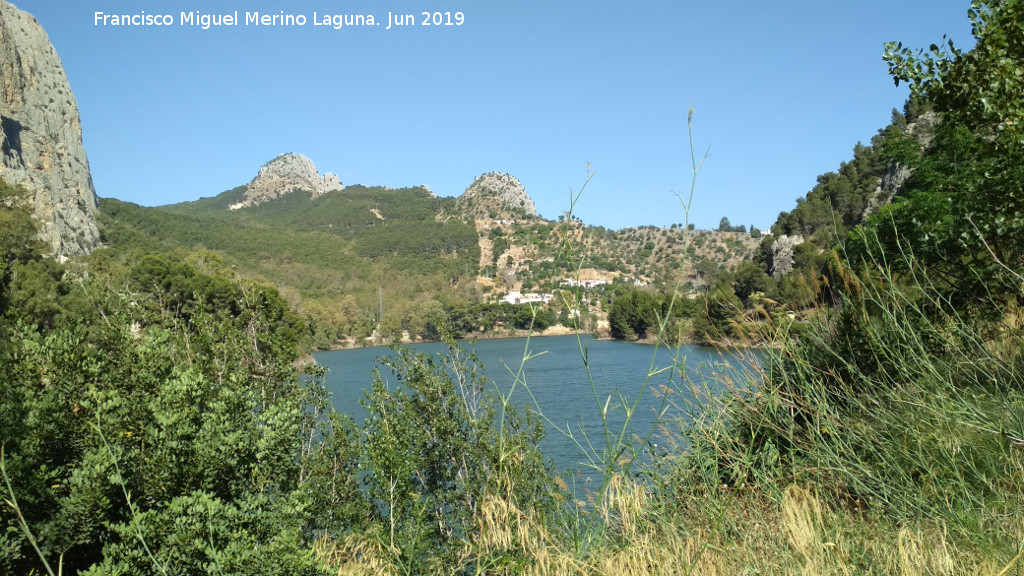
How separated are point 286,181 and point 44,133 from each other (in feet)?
421

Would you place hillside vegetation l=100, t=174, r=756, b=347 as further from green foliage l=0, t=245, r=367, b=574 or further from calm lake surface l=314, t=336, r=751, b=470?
green foliage l=0, t=245, r=367, b=574

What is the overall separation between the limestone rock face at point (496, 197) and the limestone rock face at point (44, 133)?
84.7 m

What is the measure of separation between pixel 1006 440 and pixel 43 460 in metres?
4.55

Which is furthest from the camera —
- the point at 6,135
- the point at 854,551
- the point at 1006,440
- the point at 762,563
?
the point at 6,135

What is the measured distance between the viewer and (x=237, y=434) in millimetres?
3965

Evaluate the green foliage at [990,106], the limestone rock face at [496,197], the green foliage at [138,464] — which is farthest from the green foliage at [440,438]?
the limestone rock face at [496,197]

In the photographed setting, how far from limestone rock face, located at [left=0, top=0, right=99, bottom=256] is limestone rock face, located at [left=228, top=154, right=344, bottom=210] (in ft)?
349

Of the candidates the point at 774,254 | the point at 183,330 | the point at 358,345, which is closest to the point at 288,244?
the point at 358,345

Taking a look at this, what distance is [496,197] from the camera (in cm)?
15000

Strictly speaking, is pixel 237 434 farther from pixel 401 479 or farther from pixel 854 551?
pixel 854 551

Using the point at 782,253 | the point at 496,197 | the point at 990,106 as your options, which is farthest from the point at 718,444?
the point at 496,197

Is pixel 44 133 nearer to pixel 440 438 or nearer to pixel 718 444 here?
pixel 440 438

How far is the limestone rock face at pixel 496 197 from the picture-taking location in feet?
477

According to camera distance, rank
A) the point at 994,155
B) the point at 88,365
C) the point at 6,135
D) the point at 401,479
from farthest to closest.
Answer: the point at 6,135 < the point at 401,479 < the point at 88,365 < the point at 994,155
